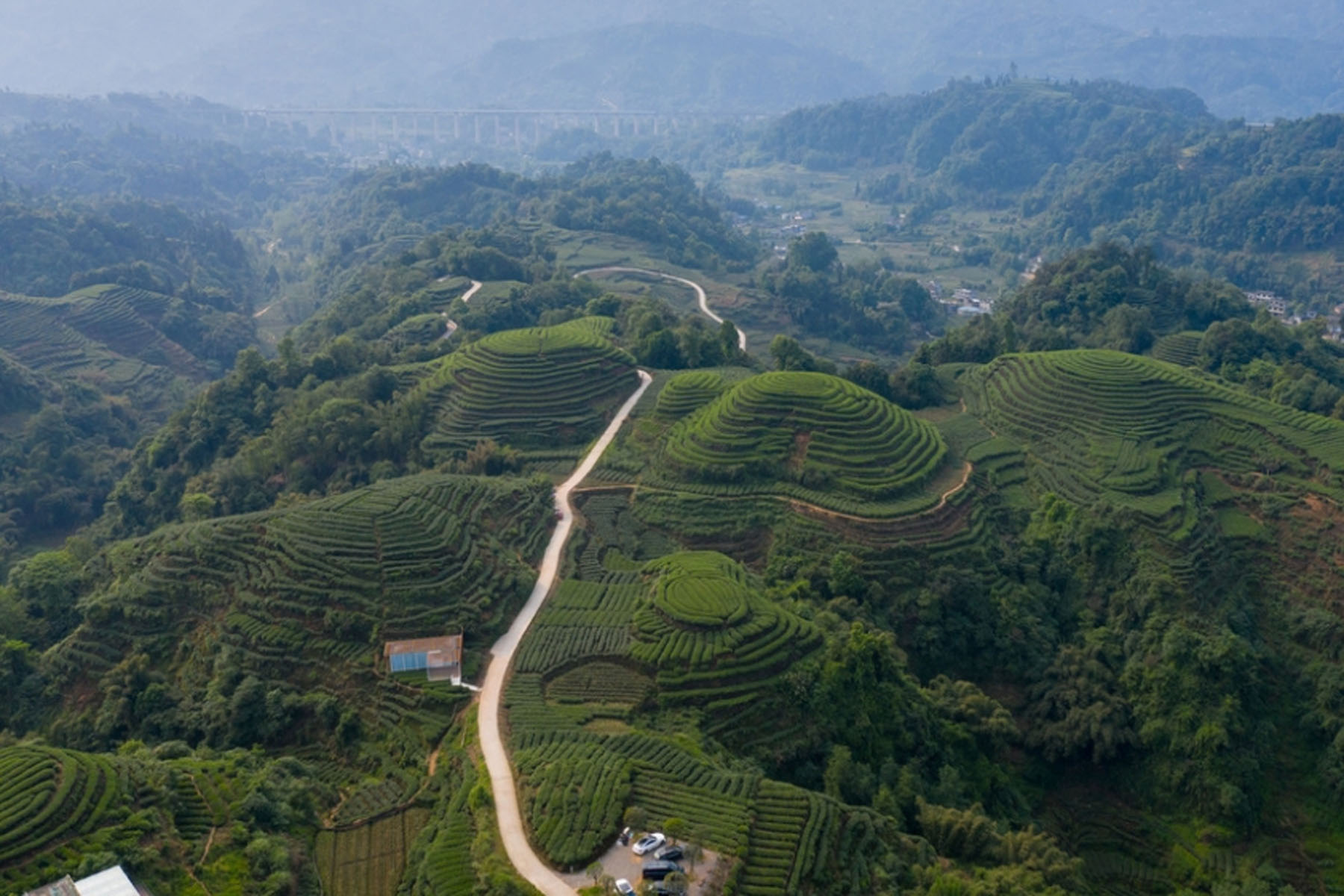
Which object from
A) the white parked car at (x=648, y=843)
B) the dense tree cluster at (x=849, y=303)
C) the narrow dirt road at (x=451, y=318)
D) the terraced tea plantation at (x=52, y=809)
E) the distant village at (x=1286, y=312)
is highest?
the white parked car at (x=648, y=843)

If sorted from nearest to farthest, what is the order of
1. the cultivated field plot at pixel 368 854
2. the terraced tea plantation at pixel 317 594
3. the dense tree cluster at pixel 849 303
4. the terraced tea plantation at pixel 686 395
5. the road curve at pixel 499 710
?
1. the road curve at pixel 499 710
2. the cultivated field plot at pixel 368 854
3. the terraced tea plantation at pixel 317 594
4. the terraced tea plantation at pixel 686 395
5. the dense tree cluster at pixel 849 303

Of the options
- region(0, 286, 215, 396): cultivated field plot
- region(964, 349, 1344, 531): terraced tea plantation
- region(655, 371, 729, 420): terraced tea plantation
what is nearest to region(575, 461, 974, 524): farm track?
region(964, 349, 1344, 531): terraced tea plantation

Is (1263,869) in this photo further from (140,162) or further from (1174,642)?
(140,162)

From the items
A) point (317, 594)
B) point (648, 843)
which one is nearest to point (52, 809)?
point (317, 594)

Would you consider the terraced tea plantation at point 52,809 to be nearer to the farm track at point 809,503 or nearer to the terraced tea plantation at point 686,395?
the farm track at point 809,503

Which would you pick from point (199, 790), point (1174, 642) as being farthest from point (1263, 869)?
point (199, 790)

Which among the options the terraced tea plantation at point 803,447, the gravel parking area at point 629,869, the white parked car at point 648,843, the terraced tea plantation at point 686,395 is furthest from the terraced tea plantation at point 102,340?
the white parked car at point 648,843

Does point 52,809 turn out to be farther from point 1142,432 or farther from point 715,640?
point 1142,432
